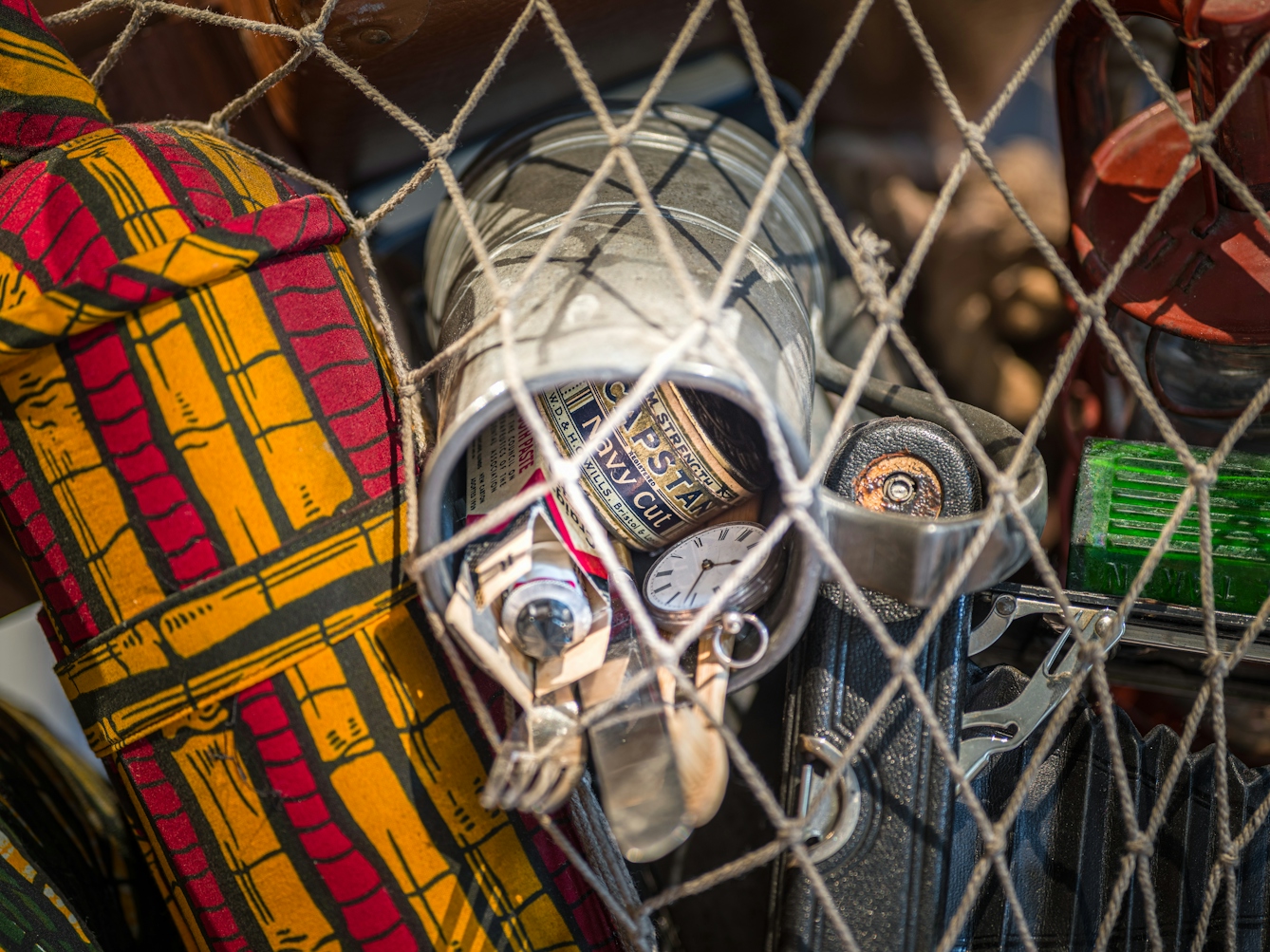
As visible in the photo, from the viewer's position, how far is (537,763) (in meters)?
0.45

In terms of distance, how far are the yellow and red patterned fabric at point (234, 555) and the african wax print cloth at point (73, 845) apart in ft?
0.41

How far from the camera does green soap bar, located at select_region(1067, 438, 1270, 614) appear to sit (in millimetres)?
599

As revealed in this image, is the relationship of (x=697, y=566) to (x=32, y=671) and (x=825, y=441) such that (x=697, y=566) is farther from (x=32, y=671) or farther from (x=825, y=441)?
(x=32, y=671)

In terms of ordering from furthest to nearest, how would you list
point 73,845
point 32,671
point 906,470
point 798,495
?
point 32,671 → point 73,845 → point 906,470 → point 798,495

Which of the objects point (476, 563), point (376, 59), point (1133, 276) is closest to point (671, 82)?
point (376, 59)

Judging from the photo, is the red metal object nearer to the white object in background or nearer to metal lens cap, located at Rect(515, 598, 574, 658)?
metal lens cap, located at Rect(515, 598, 574, 658)

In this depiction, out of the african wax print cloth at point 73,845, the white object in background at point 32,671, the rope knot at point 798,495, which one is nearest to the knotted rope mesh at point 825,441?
the rope knot at point 798,495

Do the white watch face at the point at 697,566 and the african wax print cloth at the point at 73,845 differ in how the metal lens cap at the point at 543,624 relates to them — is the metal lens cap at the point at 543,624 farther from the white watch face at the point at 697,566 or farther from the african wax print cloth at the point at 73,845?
the african wax print cloth at the point at 73,845

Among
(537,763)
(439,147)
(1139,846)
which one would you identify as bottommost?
(1139,846)

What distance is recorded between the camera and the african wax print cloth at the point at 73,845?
59 cm

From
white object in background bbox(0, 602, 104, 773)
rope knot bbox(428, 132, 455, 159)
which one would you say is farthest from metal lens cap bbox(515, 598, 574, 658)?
white object in background bbox(0, 602, 104, 773)

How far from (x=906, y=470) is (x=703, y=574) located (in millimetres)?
149

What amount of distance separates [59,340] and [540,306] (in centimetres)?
26

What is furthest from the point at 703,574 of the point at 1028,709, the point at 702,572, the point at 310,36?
the point at 310,36
